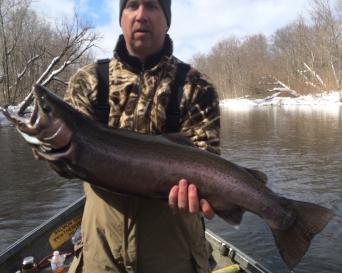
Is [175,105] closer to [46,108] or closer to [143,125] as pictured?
[143,125]

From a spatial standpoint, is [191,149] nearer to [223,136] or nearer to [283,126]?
[223,136]

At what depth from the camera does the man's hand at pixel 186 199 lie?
2436 millimetres

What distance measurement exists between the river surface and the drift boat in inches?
67.6

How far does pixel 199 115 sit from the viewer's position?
287cm

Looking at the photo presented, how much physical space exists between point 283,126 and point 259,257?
21.6m

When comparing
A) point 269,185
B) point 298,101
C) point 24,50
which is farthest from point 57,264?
point 298,101

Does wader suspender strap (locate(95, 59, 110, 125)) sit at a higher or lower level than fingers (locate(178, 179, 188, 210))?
higher

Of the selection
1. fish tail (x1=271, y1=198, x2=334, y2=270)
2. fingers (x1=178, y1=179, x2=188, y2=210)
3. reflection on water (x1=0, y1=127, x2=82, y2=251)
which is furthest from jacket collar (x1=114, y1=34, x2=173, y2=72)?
reflection on water (x1=0, y1=127, x2=82, y2=251)

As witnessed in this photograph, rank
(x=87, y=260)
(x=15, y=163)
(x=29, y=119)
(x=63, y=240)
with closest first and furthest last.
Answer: (x=29, y=119)
(x=87, y=260)
(x=63, y=240)
(x=15, y=163)

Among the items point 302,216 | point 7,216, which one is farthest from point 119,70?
point 7,216

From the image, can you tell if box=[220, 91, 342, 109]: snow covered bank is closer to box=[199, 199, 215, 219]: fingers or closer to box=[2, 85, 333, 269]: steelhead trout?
box=[2, 85, 333, 269]: steelhead trout

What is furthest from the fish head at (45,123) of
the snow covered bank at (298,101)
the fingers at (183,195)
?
the snow covered bank at (298,101)

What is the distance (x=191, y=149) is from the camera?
2.59 meters

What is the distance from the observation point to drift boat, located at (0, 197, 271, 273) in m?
5.15
